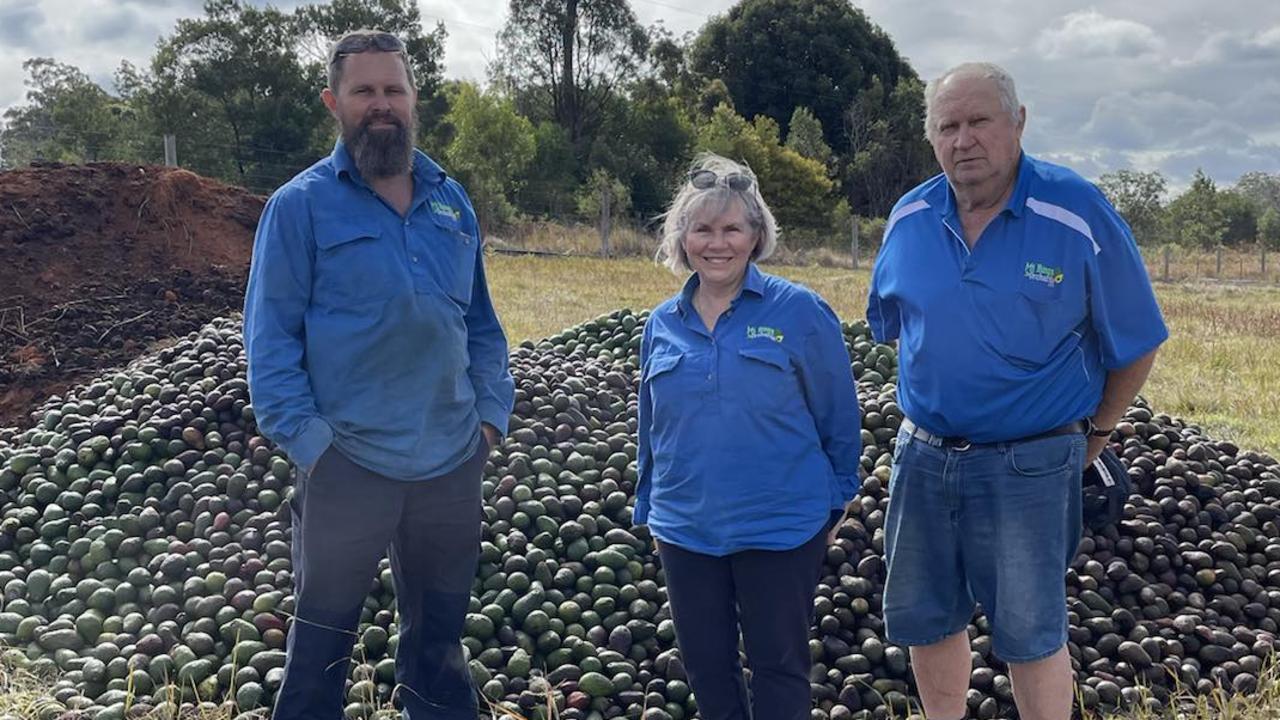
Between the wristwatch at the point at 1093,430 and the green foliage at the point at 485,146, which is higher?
the green foliage at the point at 485,146

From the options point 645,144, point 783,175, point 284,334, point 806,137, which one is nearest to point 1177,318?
point 284,334

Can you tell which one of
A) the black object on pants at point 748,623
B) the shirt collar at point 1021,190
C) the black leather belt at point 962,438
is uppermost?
the shirt collar at point 1021,190

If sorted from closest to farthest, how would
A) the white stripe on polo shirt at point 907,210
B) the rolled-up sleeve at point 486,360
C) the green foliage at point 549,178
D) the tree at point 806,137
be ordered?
the white stripe on polo shirt at point 907,210
the rolled-up sleeve at point 486,360
the green foliage at point 549,178
the tree at point 806,137

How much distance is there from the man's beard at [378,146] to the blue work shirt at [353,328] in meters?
0.04

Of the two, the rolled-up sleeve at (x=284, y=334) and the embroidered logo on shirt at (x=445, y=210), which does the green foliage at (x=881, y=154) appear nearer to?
the embroidered logo on shirt at (x=445, y=210)

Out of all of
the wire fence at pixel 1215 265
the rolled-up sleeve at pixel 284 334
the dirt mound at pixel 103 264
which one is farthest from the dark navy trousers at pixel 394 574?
the wire fence at pixel 1215 265

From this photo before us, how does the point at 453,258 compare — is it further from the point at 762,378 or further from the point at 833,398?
the point at 833,398

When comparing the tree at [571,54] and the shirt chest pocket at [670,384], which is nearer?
the shirt chest pocket at [670,384]

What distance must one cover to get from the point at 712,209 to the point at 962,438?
3.00 feet

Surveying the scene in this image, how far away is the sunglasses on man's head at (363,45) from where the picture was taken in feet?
10.0

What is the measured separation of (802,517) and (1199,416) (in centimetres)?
679

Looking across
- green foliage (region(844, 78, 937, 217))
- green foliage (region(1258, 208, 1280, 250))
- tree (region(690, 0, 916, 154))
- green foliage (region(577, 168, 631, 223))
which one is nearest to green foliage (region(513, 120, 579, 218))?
green foliage (region(577, 168, 631, 223))

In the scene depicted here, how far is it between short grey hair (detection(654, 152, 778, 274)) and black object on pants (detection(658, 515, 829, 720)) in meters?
0.80

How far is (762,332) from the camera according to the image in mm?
2973
